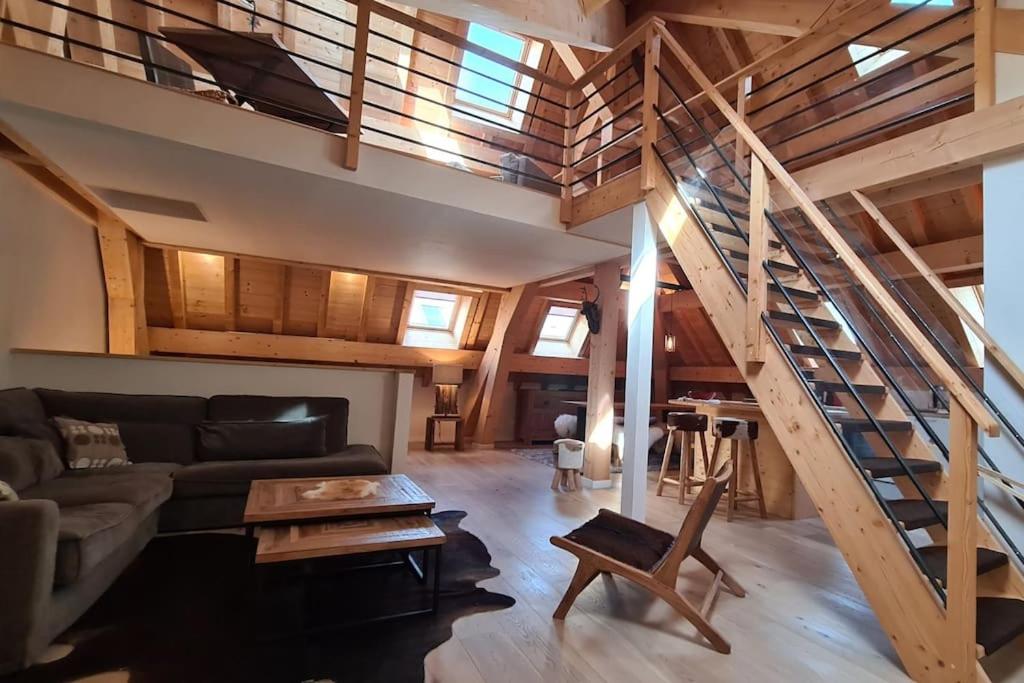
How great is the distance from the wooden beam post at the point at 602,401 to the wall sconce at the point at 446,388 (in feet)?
7.54

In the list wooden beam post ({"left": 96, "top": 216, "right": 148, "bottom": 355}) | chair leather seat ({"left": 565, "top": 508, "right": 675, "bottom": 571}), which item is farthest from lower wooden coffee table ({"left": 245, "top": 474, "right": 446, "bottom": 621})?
wooden beam post ({"left": 96, "top": 216, "right": 148, "bottom": 355})

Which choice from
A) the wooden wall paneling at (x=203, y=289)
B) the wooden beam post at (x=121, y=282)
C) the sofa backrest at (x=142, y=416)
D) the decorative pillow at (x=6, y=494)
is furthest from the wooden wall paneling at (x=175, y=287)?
the decorative pillow at (x=6, y=494)

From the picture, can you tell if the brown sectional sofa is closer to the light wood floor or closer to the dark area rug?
the dark area rug

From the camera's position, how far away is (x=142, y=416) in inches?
134

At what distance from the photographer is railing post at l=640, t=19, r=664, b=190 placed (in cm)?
333

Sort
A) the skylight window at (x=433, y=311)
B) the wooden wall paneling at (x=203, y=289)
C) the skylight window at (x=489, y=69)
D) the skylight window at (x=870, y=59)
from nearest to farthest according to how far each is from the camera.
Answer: the skylight window at (x=870, y=59) → the wooden wall paneling at (x=203, y=289) → the skylight window at (x=489, y=69) → the skylight window at (x=433, y=311)

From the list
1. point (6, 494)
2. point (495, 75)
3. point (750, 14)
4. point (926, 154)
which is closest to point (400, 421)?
point (6, 494)

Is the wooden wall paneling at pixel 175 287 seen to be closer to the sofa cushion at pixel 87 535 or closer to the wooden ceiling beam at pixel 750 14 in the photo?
the sofa cushion at pixel 87 535

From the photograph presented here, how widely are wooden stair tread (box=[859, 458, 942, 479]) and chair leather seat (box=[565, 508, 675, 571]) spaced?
950mm

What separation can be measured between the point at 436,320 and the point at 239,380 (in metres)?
3.59

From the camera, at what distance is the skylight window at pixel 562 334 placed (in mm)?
7805

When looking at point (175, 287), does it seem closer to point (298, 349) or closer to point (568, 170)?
point (298, 349)

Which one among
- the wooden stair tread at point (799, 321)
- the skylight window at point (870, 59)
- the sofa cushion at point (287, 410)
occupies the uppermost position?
the skylight window at point (870, 59)

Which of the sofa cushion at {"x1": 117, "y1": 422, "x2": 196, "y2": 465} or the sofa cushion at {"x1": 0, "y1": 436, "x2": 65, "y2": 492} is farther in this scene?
the sofa cushion at {"x1": 117, "y1": 422, "x2": 196, "y2": 465}
